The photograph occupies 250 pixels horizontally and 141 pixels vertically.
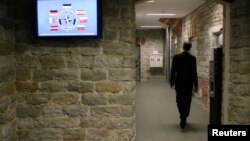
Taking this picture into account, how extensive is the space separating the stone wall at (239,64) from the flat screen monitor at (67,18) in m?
1.78

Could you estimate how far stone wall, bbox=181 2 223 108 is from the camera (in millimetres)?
6684

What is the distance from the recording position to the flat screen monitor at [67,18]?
360cm

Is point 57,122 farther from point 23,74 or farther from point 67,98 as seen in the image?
point 23,74

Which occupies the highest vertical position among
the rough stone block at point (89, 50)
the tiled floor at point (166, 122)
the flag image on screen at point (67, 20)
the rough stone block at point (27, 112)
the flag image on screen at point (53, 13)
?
the flag image on screen at point (53, 13)

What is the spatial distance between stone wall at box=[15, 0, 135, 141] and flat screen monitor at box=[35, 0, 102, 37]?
0.11 meters

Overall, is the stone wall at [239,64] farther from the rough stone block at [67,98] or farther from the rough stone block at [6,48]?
the rough stone block at [6,48]

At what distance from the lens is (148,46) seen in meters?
15.6

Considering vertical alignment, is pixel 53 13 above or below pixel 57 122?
above

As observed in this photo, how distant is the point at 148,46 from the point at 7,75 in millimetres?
12417

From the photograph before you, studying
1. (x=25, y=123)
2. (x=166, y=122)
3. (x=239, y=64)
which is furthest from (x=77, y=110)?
(x=166, y=122)

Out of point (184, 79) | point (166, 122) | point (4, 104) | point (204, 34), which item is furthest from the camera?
point (204, 34)

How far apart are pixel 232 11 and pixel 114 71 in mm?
1800

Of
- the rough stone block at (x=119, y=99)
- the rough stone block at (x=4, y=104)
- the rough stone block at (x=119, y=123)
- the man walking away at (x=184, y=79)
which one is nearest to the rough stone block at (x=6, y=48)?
the rough stone block at (x=4, y=104)

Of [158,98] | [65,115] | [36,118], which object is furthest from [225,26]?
[158,98]
